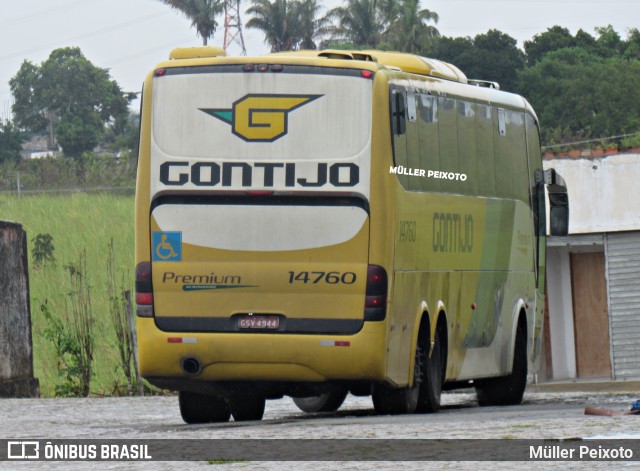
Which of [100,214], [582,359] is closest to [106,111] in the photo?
[100,214]

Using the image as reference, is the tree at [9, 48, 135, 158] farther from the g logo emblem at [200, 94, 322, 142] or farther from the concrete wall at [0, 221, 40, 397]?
the g logo emblem at [200, 94, 322, 142]

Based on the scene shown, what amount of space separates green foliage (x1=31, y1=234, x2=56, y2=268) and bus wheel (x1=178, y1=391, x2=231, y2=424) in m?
29.7

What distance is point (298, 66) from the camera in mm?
15633

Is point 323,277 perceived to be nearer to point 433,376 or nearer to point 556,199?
point 433,376

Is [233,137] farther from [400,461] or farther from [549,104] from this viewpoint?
[549,104]

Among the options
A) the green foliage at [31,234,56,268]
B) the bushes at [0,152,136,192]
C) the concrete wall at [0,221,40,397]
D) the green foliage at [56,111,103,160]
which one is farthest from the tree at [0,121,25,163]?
the concrete wall at [0,221,40,397]

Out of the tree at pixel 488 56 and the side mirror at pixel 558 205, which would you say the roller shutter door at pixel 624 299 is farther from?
the tree at pixel 488 56

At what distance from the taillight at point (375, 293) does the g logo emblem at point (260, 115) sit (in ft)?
4.98

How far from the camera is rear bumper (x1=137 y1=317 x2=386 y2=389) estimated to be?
15.4 m

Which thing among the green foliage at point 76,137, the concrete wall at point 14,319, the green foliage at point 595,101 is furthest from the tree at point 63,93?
the concrete wall at point 14,319

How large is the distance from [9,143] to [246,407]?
87.9 metres

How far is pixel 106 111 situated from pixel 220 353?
346 ft

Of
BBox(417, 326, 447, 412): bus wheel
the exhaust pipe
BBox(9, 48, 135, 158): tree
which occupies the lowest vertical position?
BBox(417, 326, 447, 412): bus wheel

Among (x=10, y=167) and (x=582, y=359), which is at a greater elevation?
(x=10, y=167)
